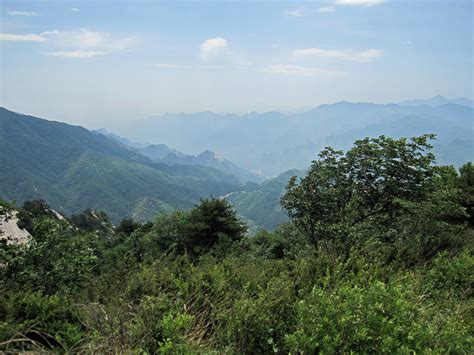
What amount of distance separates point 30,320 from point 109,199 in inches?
7591

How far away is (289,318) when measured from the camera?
391 centimetres

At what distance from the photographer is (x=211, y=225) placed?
23.9 m

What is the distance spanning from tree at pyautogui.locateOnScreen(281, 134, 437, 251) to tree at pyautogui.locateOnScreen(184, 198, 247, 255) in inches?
294

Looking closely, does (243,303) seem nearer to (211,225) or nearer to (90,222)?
(211,225)

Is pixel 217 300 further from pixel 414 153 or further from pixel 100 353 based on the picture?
pixel 414 153

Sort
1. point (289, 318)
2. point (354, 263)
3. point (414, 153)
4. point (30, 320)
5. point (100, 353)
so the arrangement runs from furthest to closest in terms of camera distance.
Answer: point (414, 153) → point (354, 263) → point (30, 320) → point (289, 318) → point (100, 353)

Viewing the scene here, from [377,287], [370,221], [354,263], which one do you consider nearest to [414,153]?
[370,221]

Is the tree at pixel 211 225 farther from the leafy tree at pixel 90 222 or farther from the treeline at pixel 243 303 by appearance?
the leafy tree at pixel 90 222

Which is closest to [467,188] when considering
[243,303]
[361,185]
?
[361,185]

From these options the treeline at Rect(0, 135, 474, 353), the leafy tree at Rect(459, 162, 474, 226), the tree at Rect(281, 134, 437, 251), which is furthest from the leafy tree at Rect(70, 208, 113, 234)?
the treeline at Rect(0, 135, 474, 353)

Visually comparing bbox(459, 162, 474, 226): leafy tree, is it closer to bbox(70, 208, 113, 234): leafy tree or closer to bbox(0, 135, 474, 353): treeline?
bbox(0, 135, 474, 353): treeline

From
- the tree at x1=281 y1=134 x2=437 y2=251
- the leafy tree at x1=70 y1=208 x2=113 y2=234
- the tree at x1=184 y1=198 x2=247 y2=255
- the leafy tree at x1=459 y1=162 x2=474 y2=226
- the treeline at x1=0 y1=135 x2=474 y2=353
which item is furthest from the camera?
the leafy tree at x1=70 y1=208 x2=113 y2=234

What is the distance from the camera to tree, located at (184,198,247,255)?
23.7 m

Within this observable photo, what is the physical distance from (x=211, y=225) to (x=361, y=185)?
10.9 metres
